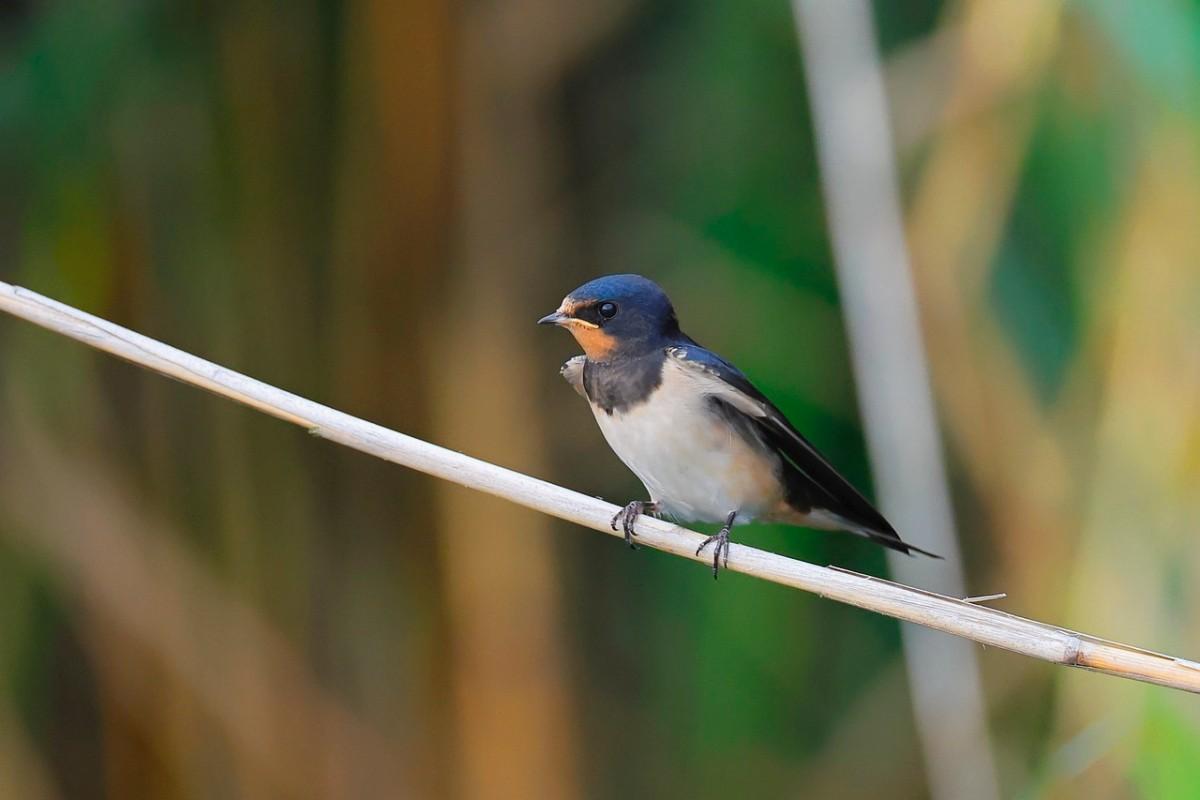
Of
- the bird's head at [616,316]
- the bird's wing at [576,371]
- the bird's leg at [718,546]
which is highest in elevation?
the bird's head at [616,316]

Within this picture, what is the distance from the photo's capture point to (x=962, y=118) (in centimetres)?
135

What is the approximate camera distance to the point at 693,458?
4.08ft

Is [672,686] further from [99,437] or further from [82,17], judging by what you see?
[82,17]

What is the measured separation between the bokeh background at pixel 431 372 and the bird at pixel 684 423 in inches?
7.6

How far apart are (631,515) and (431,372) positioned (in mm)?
411

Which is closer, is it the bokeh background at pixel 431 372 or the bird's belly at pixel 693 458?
the bird's belly at pixel 693 458

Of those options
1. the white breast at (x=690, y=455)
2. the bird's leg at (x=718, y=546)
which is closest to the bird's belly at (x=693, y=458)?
the white breast at (x=690, y=455)

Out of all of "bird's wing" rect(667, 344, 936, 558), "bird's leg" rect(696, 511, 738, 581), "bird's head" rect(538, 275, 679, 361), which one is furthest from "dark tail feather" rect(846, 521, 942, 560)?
"bird's head" rect(538, 275, 679, 361)

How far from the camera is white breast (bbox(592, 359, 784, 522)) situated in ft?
4.00

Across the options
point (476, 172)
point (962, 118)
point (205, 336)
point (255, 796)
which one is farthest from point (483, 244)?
point (255, 796)

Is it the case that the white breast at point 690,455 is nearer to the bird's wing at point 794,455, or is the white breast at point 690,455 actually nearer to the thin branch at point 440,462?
the bird's wing at point 794,455

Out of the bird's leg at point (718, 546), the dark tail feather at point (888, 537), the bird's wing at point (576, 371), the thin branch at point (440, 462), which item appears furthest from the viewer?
the bird's wing at point (576, 371)

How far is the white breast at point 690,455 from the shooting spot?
1220 millimetres

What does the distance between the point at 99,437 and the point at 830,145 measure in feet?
2.88
